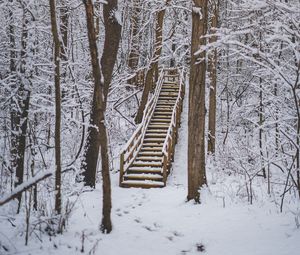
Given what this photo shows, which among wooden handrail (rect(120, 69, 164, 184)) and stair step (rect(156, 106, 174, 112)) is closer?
wooden handrail (rect(120, 69, 164, 184))

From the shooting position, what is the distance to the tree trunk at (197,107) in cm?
750

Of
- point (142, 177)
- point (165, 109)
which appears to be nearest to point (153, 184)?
point (142, 177)

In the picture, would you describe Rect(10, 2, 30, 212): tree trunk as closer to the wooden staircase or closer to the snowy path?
the snowy path

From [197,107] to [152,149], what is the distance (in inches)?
223

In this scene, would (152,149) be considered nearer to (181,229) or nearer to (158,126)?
(158,126)

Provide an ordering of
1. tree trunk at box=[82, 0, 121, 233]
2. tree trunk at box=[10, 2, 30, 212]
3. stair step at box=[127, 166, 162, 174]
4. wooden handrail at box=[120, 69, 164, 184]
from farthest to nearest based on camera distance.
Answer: stair step at box=[127, 166, 162, 174], wooden handrail at box=[120, 69, 164, 184], tree trunk at box=[10, 2, 30, 212], tree trunk at box=[82, 0, 121, 233]

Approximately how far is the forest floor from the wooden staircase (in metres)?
2.24

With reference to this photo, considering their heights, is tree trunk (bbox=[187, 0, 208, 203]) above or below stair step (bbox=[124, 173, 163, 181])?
above

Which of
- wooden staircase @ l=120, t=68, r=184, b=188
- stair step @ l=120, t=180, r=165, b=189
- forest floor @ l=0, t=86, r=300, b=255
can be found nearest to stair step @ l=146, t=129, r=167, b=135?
wooden staircase @ l=120, t=68, r=184, b=188

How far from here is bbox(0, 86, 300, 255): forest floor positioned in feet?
18.0

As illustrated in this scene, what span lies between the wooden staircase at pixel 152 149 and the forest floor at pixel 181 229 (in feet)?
7.34

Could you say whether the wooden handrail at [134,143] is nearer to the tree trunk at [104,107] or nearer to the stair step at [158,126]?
the stair step at [158,126]

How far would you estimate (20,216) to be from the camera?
6.53 m

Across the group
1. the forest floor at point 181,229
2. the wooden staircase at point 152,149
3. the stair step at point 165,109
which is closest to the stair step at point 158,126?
the wooden staircase at point 152,149
